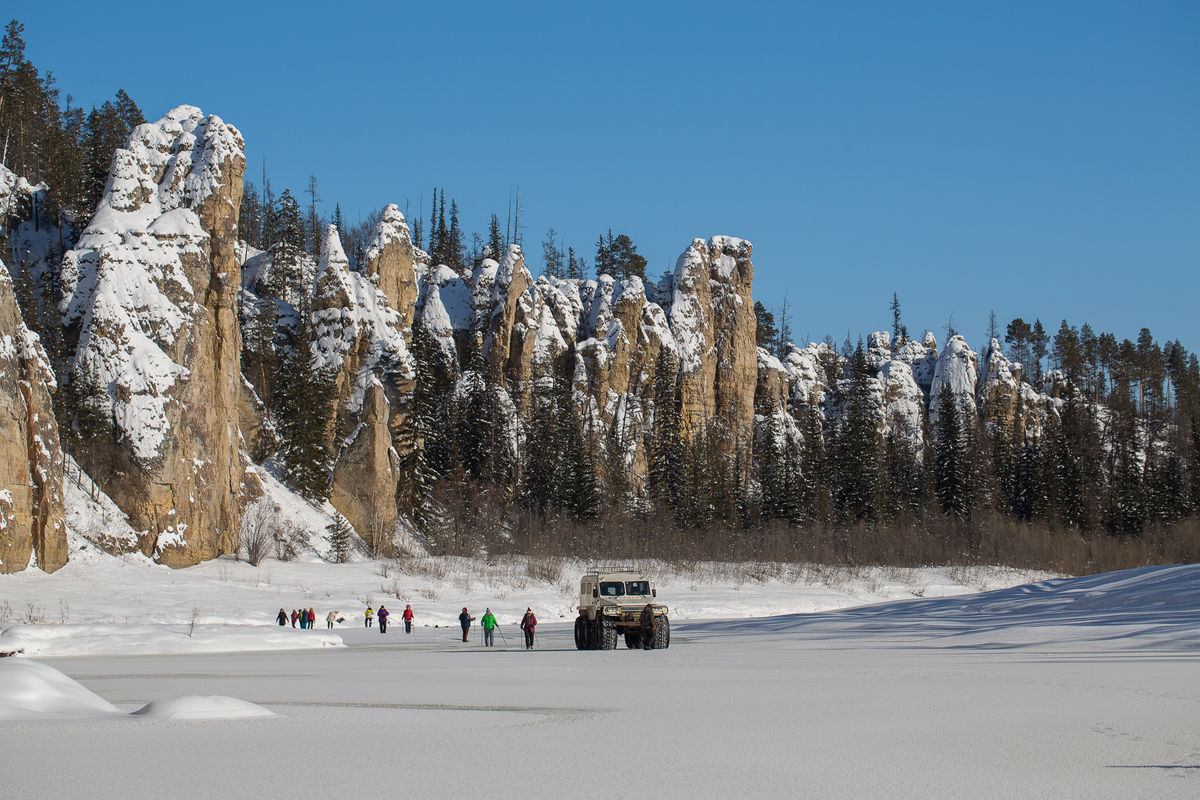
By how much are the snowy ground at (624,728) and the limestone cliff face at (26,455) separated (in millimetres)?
21607

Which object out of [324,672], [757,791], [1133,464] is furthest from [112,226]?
[1133,464]

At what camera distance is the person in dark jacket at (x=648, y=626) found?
26.4m

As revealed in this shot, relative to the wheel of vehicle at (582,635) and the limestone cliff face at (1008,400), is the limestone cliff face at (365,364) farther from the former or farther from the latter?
the limestone cliff face at (1008,400)

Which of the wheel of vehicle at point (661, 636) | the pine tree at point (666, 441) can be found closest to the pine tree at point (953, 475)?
the pine tree at point (666, 441)

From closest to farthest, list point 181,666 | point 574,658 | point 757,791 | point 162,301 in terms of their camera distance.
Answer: point 757,791 → point 181,666 → point 574,658 → point 162,301

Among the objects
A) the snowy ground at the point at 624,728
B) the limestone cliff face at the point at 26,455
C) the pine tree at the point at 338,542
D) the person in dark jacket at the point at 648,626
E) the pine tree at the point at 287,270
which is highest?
the pine tree at the point at 287,270

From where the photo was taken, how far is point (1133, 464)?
9025 centimetres

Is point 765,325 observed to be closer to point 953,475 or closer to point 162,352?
point 953,475

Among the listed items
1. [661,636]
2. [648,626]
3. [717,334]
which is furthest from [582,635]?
[717,334]

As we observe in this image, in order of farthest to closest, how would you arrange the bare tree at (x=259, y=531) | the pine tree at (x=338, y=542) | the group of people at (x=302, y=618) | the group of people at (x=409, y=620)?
the pine tree at (x=338, y=542) → the bare tree at (x=259, y=531) → the group of people at (x=302, y=618) → the group of people at (x=409, y=620)

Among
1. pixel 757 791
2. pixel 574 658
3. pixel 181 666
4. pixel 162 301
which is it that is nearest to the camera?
pixel 757 791

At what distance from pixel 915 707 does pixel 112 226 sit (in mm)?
52530

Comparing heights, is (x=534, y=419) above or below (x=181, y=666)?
above

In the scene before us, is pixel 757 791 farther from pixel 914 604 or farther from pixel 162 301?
pixel 162 301
